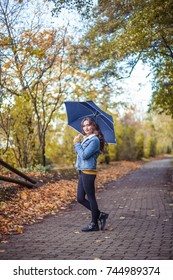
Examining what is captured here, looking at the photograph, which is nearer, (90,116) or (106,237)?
(106,237)

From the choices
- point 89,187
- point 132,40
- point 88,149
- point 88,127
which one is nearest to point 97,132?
point 88,127

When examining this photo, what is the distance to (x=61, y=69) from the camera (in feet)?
51.7

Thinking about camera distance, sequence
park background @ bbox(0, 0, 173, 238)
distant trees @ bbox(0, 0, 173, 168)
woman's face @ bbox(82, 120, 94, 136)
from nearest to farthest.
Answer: woman's face @ bbox(82, 120, 94, 136)
park background @ bbox(0, 0, 173, 238)
distant trees @ bbox(0, 0, 173, 168)

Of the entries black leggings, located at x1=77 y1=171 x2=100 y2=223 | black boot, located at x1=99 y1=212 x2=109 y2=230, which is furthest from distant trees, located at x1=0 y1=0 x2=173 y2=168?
black boot, located at x1=99 y1=212 x2=109 y2=230

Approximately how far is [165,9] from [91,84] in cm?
888

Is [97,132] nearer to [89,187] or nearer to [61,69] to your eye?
[89,187]

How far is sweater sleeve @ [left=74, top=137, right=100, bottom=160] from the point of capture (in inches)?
221

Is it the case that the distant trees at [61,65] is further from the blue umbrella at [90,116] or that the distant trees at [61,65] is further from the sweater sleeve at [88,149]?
the sweater sleeve at [88,149]

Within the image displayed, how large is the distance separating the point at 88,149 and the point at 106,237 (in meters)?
1.23

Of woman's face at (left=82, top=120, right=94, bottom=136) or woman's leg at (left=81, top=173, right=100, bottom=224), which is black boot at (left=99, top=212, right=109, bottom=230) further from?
woman's face at (left=82, top=120, right=94, bottom=136)

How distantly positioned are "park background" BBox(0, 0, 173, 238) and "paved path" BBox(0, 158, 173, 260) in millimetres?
528

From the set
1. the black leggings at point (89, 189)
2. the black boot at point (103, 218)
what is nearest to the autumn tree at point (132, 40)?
the black leggings at point (89, 189)

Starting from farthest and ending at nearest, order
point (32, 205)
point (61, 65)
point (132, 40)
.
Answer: point (61, 65) < point (132, 40) < point (32, 205)

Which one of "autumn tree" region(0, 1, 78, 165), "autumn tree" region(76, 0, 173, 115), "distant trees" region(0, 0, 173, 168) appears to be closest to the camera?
"autumn tree" region(76, 0, 173, 115)
